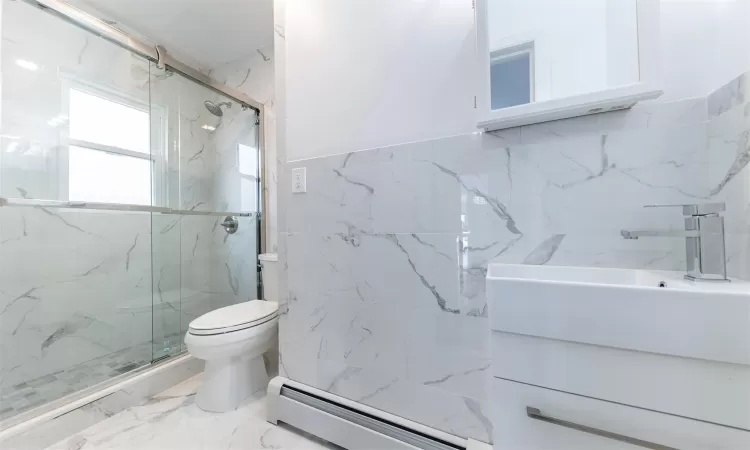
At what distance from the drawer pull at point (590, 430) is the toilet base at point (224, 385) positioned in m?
1.40

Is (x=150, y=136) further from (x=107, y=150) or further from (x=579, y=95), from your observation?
(x=579, y=95)

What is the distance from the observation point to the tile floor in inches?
47.4

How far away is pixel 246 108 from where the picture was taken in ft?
7.18

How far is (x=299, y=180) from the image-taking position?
1.36 m

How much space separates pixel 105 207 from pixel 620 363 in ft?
7.92

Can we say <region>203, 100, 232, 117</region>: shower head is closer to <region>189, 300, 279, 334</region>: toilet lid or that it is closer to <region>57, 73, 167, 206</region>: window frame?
<region>57, 73, 167, 206</region>: window frame

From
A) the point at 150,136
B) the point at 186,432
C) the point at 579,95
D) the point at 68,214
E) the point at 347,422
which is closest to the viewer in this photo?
the point at 579,95

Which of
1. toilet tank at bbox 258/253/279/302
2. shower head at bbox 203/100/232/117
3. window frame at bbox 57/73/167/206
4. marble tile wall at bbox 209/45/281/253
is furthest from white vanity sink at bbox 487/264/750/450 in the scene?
shower head at bbox 203/100/232/117

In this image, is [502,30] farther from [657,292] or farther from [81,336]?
[81,336]

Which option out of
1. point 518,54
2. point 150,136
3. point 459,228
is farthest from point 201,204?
point 518,54

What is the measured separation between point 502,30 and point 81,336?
2.65 metres

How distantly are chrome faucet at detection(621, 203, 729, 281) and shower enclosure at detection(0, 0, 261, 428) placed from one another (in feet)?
7.43

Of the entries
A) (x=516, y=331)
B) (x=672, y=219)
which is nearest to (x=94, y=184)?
(x=516, y=331)

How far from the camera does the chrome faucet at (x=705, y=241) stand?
2.19 feet
